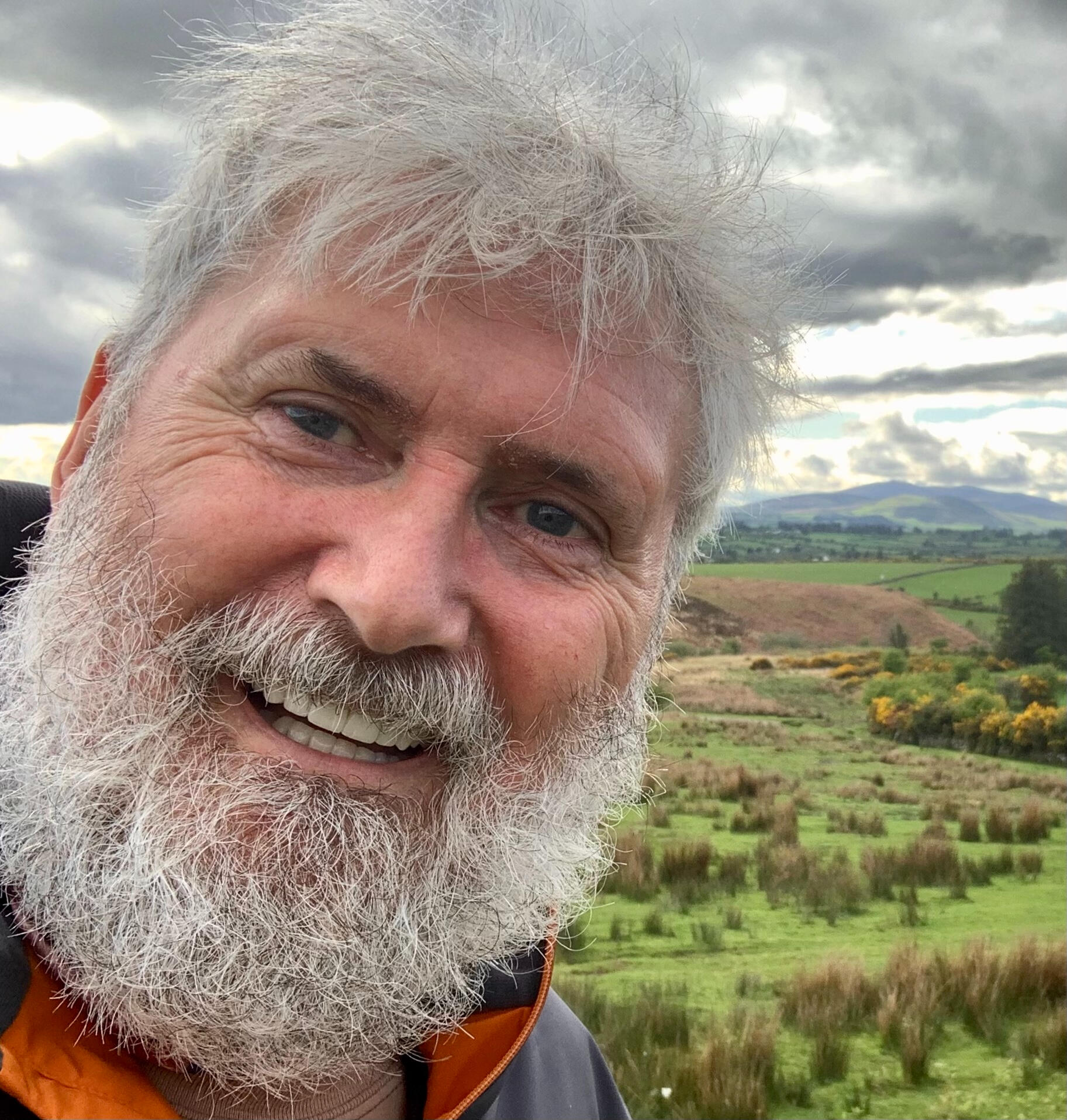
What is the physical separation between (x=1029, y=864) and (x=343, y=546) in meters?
6.65

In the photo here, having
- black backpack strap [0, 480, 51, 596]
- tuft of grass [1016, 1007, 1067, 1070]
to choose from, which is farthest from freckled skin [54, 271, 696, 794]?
tuft of grass [1016, 1007, 1067, 1070]

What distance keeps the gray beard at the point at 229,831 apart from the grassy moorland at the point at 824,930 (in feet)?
3.72

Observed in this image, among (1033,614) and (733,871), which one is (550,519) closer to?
(733,871)

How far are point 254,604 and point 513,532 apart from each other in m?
0.42

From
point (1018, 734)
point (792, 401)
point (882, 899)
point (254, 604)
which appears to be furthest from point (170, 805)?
point (1018, 734)

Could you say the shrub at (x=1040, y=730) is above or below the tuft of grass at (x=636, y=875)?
above

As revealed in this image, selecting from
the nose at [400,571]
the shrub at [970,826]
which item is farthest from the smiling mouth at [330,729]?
the shrub at [970,826]

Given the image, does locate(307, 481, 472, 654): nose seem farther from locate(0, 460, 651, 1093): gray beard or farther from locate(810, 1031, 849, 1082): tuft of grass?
locate(810, 1031, 849, 1082): tuft of grass

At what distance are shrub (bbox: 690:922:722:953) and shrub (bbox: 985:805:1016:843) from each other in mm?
2750

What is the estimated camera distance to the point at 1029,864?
6.06 m

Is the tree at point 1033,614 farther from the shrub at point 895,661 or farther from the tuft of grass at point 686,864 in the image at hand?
the tuft of grass at point 686,864

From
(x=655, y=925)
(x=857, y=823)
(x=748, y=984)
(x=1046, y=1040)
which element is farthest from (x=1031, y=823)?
(x=655, y=925)

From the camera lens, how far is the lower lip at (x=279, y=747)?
1226 millimetres

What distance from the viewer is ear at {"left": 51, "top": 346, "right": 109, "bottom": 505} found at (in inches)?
63.3
